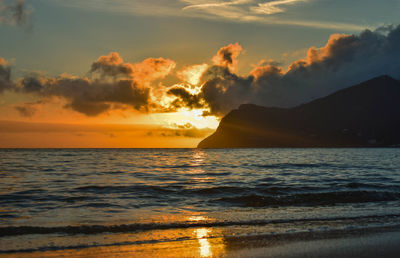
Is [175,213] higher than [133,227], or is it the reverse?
[133,227]

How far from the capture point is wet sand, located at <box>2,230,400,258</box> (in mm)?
8930

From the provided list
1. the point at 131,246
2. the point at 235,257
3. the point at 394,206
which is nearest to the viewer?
the point at 235,257

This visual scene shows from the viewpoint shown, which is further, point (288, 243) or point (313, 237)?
point (313, 237)

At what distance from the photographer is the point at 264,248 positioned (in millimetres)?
9492

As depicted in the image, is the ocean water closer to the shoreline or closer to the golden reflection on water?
the golden reflection on water

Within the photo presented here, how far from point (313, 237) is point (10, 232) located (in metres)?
10.0

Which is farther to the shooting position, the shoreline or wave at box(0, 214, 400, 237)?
wave at box(0, 214, 400, 237)

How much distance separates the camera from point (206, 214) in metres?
15.4

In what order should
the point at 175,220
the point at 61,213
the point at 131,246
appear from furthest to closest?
the point at 61,213 < the point at 175,220 < the point at 131,246

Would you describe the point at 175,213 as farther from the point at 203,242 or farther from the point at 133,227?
the point at 203,242

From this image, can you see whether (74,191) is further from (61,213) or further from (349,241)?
(349,241)

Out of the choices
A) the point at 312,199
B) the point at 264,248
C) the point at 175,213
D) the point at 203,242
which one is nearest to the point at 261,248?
the point at 264,248

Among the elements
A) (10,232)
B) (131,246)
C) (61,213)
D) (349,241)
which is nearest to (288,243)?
(349,241)

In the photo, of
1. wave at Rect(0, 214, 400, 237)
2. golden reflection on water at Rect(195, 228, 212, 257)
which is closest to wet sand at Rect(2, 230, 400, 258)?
golden reflection on water at Rect(195, 228, 212, 257)
